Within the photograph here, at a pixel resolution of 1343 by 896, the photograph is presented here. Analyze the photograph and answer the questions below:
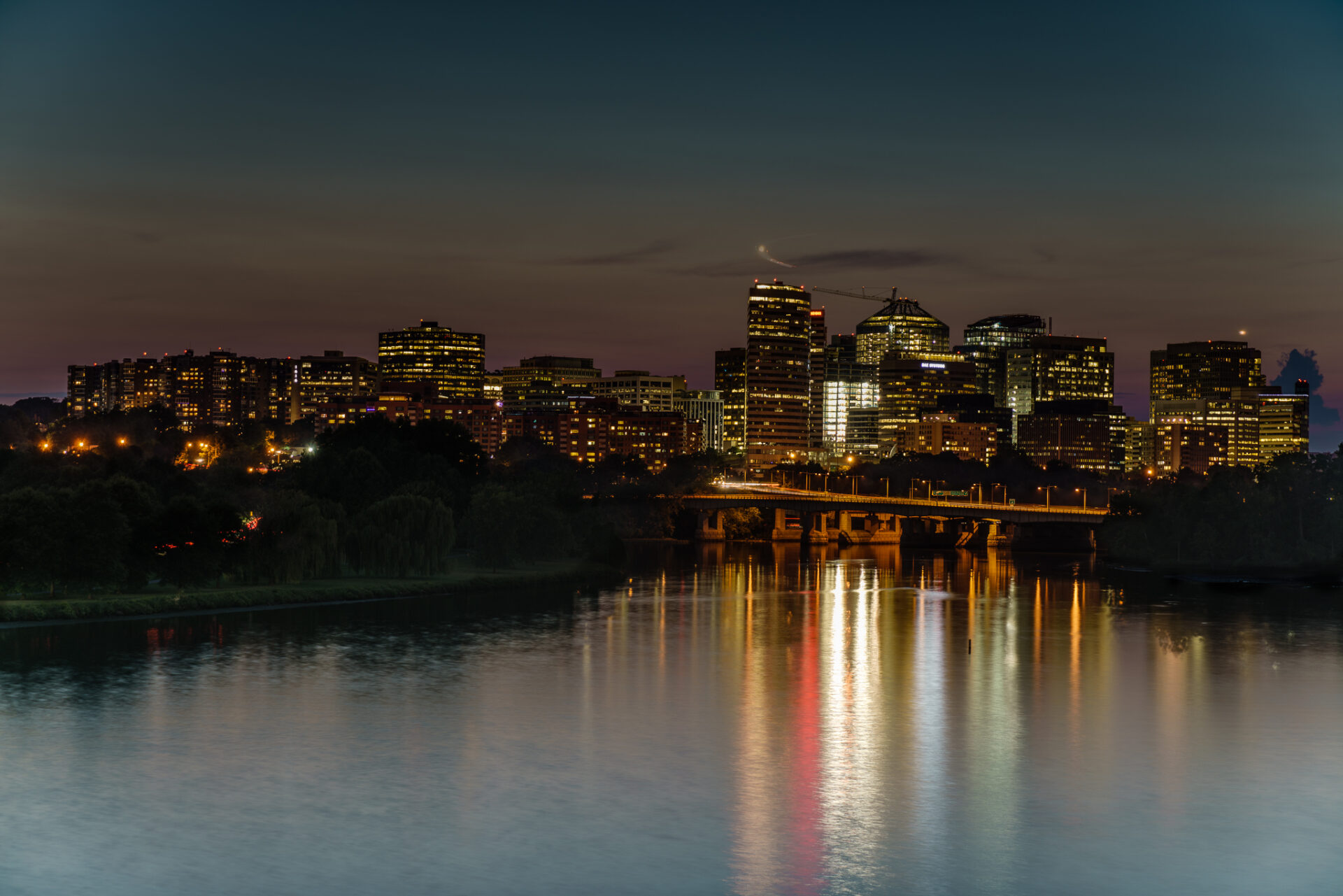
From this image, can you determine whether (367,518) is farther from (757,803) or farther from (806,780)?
(757,803)

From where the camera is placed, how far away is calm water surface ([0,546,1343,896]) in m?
31.6

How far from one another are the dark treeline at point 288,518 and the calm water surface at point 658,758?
5.89 meters

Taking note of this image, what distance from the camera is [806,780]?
130 feet

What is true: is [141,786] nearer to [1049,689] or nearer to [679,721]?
[679,721]

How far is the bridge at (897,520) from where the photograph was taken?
169 meters

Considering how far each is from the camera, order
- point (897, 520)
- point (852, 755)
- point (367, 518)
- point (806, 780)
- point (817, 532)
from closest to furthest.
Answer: point (806, 780) < point (852, 755) < point (367, 518) < point (817, 532) < point (897, 520)

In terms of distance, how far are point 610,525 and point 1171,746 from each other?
278 feet

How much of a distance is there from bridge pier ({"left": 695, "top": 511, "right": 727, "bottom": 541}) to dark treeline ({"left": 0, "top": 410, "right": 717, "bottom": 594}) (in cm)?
5864

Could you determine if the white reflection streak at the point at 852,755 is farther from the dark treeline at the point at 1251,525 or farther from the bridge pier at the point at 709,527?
the bridge pier at the point at 709,527

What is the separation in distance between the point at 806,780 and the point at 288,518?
173ft

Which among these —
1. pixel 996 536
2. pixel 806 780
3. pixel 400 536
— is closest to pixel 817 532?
pixel 996 536

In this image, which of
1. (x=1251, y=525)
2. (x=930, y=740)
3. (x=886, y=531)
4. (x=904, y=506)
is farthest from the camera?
(x=886, y=531)

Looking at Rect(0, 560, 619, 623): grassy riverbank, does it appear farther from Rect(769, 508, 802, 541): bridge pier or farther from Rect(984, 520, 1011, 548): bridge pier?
Rect(769, 508, 802, 541): bridge pier

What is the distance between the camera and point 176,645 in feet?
212
